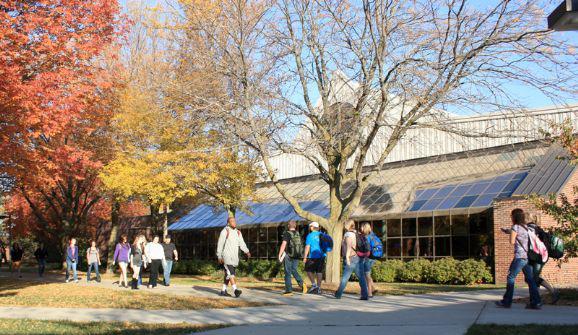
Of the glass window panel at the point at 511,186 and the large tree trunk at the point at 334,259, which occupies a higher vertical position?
the glass window panel at the point at 511,186

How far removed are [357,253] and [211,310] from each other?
3373 mm

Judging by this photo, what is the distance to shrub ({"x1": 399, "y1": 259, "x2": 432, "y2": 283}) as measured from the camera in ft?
73.4

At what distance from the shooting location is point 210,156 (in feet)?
74.9

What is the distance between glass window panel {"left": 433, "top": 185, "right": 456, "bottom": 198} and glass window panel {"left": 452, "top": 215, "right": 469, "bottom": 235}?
157 centimetres

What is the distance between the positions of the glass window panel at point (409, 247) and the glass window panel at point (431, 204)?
1.25 metres

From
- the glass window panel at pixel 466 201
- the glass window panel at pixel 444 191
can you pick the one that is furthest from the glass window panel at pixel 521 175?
the glass window panel at pixel 444 191

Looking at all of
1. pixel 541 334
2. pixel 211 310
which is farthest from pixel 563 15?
pixel 211 310

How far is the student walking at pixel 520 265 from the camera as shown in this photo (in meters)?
10.8

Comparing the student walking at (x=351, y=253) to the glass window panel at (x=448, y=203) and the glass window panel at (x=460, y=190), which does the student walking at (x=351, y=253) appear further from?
the glass window panel at (x=460, y=190)

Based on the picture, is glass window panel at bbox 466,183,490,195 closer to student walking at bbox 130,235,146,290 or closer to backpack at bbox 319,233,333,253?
backpack at bbox 319,233,333,253

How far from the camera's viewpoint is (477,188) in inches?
950

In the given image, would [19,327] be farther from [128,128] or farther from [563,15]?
[128,128]

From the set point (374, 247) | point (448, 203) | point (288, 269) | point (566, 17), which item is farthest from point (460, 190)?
point (566, 17)

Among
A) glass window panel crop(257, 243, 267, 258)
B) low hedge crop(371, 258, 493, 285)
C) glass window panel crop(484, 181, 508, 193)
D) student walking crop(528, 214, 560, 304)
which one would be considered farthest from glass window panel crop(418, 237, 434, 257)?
student walking crop(528, 214, 560, 304)
